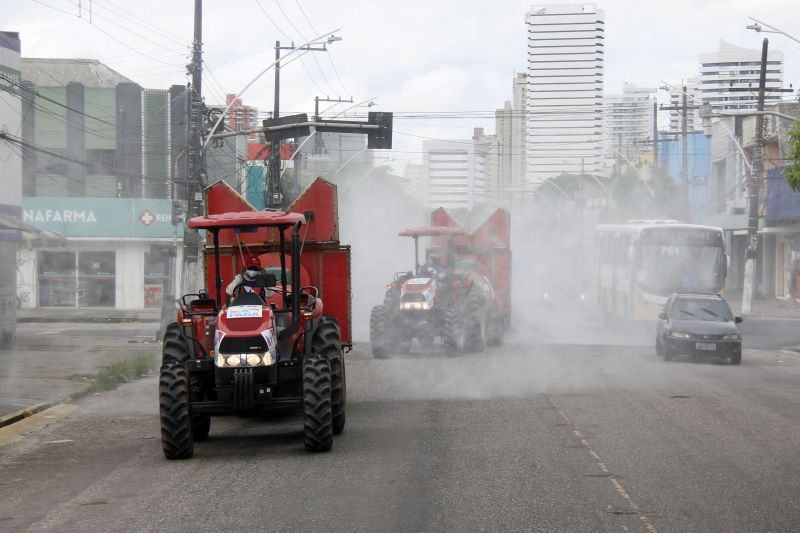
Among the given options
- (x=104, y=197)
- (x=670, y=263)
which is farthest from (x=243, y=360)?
(x=104, y=197)

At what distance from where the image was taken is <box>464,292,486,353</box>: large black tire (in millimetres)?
26453

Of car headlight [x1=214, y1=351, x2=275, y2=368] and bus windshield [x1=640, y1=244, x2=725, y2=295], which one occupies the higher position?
bus windshield [x1=640, y1=244, x2=725, y2=295]

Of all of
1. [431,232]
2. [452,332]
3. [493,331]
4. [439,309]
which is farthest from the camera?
[493,331]

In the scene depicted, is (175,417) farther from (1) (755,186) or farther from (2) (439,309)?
(1) (755,186)

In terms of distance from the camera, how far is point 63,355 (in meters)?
27.2

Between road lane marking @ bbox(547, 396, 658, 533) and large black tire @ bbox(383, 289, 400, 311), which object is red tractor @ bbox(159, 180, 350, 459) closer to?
road lane marking @ bbox(547, 396, 658, 533)

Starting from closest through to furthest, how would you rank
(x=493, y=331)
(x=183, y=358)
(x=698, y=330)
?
(x=183, y=358) < (x=698, y=330) < (x=493, y=331)

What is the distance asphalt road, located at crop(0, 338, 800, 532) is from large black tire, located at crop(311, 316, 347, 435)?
272 mm

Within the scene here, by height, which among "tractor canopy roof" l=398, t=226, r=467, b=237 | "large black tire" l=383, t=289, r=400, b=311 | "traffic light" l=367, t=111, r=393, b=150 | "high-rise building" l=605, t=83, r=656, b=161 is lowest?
"large black tire" l=383, t=289, r=400, b=311

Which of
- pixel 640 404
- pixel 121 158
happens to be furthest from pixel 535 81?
pixel 640 404

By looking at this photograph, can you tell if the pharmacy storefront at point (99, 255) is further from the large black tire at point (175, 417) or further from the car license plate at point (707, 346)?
the large black tire at point (175, 417)

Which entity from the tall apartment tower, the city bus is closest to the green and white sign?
the city bus

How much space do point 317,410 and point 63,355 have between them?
54.5 feet

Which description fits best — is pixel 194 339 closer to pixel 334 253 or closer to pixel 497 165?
pixel 334 253
